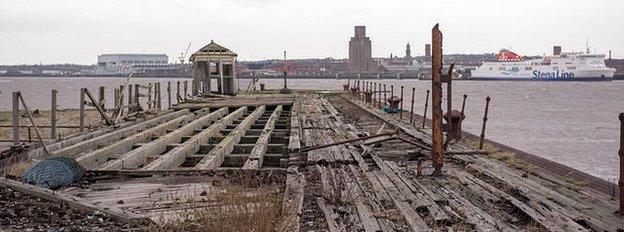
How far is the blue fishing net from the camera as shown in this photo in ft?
25.8

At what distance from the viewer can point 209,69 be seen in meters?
37.9

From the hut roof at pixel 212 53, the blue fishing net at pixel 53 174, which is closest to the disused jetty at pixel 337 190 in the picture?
the blue fishing net at pixel 53 174

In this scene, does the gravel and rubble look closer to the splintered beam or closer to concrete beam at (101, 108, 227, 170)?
concrete beam at (101, 108, 227, 170)

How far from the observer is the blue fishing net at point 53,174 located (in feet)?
25.8

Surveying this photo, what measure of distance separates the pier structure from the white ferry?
14116 centimetres

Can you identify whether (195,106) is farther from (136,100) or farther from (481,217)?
(481,217)

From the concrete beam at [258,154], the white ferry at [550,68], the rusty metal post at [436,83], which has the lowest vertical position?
the concrete beam at [258,154]

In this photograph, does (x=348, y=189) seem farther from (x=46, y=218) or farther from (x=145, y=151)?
(x=145, y=151)

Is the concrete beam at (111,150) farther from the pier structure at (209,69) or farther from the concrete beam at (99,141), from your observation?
the pier structure at (209,69)

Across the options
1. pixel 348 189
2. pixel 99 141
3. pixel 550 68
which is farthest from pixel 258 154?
pixel 550 68

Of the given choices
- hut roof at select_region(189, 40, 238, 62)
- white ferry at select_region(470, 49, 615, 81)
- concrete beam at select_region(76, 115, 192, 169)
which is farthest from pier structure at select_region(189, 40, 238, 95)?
white ferry at select_region(470, 49, 615, 81)

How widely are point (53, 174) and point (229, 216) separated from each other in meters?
3.48

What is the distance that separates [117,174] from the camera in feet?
28.6

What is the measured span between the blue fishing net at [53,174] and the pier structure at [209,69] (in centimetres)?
2881
